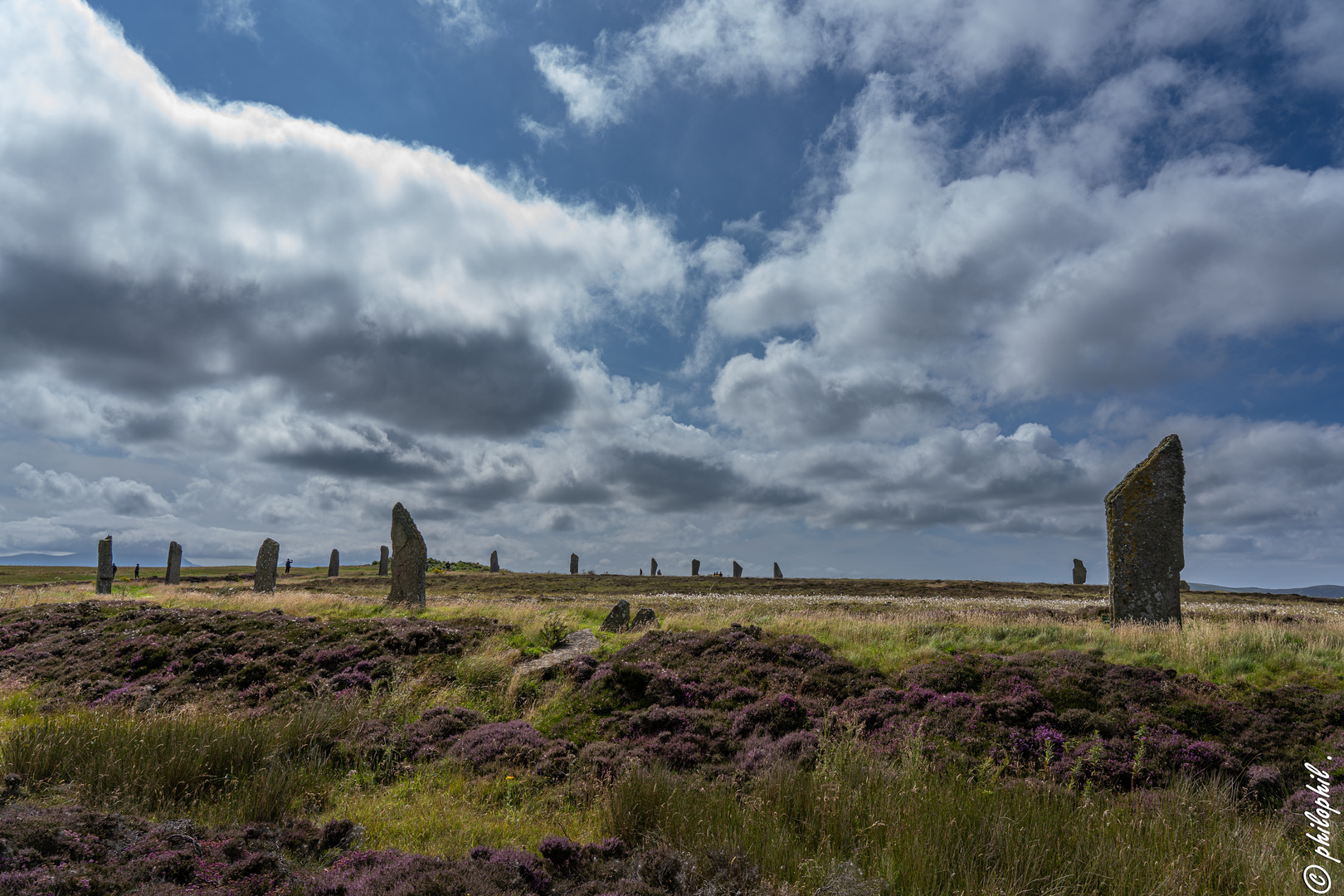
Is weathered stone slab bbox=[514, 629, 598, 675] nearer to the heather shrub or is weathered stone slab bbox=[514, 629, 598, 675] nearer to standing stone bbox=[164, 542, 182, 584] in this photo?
the heather shrub

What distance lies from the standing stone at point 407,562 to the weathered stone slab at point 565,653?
468 inches

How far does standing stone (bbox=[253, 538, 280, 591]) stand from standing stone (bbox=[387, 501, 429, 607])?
1396 centimetres

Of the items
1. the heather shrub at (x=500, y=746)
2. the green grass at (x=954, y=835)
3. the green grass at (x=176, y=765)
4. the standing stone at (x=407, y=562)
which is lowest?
the heather shrub at (x=500, y=746)

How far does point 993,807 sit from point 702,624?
1313 centimetres

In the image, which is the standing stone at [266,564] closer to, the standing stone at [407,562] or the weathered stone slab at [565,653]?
the standing stone at [407,562]

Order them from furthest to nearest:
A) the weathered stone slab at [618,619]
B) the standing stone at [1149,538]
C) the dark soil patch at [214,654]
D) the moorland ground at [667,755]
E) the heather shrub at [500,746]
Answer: the weathered stone slab at [618,619] < the standing stone at [1149,538] < the dark soil patch at [214,654] < the heather shrub at [500,746] < the moorland ground at [667,755]

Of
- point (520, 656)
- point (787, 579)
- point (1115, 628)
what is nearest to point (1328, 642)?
point (1115, 628)

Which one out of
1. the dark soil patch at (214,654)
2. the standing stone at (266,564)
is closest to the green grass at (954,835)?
the dark soil patch at (214,654)

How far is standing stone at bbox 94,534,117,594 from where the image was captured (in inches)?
1531

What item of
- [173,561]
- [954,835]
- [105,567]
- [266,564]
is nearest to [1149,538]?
[954,835]

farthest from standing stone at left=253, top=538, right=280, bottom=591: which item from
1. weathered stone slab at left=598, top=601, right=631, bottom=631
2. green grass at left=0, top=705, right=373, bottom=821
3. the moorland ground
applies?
green grass at left=0, top=705, right=373, bottom=821

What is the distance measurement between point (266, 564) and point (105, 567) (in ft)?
35.2

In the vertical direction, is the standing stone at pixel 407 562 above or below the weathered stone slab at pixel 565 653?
above

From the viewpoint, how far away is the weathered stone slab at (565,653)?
1476 cm
